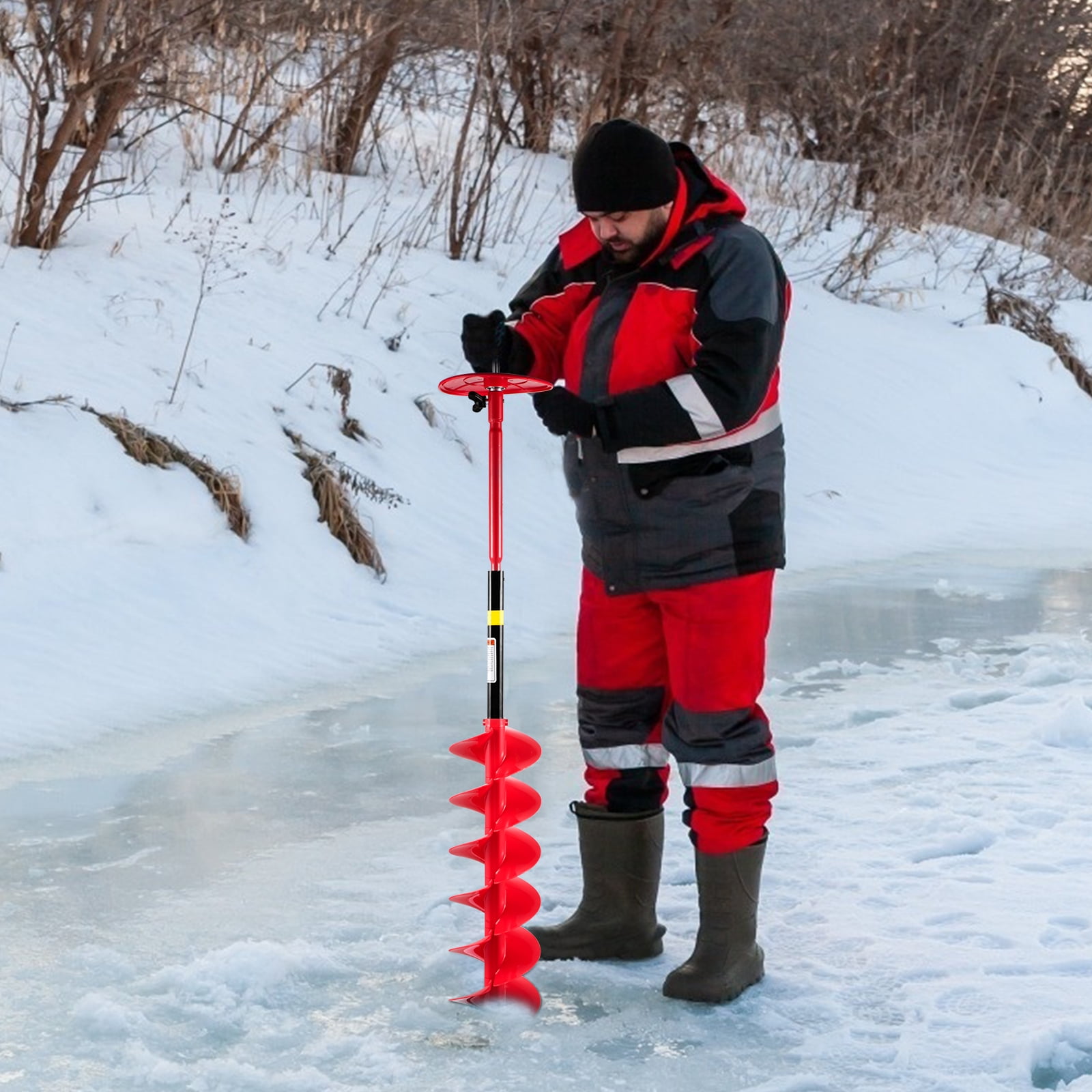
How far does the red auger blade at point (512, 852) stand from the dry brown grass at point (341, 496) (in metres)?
3.52

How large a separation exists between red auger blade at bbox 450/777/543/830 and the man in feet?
0.68

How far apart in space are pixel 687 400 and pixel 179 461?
12.4 feet

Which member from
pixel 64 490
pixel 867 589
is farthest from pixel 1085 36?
pixel 64 490

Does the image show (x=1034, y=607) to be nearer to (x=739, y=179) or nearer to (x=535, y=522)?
(x=535, y=522)

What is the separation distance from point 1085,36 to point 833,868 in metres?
15.4

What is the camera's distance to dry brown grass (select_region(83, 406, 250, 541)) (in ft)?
20.3

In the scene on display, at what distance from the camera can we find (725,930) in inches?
121

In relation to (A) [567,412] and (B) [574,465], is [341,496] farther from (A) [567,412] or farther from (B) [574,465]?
(A) [567,412]

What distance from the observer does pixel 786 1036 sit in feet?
9.42

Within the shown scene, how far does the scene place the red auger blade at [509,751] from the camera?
10.1 feet

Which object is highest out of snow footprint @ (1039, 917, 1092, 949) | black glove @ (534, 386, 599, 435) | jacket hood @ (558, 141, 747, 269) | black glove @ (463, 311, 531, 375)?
jacket hood @ (558, 141, 747, 269)

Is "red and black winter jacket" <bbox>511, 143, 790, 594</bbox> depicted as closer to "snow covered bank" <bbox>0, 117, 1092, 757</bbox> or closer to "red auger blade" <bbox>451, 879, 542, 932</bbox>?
"red auger blade" <bbox>451, 879, 542, 932</bbox>

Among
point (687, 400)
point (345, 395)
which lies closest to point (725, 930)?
point (687, 400)

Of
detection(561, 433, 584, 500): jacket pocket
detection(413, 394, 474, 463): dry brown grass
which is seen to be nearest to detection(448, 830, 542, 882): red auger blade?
detection(561, 433, 584, 500): jacket pocket
